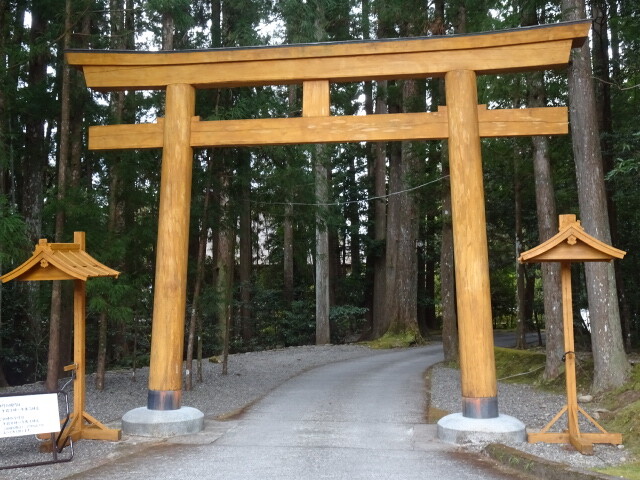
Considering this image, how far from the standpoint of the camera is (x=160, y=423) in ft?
22.9

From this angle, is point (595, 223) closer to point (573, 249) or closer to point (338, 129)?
point (573, 249)

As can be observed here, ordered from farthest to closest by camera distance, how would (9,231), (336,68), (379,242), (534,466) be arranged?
(379,242) < (9,231) < (336,68) < (534,466)

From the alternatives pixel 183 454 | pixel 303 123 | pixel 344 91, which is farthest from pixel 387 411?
pixel 344 91

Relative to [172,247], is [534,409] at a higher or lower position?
lower

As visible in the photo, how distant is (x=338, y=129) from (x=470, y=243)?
2.12 metres

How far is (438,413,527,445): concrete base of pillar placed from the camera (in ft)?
21.2

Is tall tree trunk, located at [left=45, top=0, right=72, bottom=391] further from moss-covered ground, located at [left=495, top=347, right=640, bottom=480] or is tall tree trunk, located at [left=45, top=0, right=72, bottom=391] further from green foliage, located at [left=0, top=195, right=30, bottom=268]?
moss-covered ground, located at [left=495, top=347, right=640, bottom=480]

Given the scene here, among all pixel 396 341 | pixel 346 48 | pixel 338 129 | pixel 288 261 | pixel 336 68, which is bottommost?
pixel 396 341

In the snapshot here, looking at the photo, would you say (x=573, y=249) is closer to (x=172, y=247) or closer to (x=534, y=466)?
(x=534, y=466)

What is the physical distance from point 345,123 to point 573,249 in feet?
9.89

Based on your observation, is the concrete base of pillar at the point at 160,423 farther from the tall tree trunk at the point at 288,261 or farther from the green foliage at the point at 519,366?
the tall tree trunk at the point at 288,261

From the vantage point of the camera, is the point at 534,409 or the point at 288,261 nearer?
the point at 534,409

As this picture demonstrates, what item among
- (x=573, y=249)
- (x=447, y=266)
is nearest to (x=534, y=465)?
(x=573, y=249)

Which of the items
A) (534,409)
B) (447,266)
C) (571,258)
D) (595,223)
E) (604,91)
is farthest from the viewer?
(447,266)
